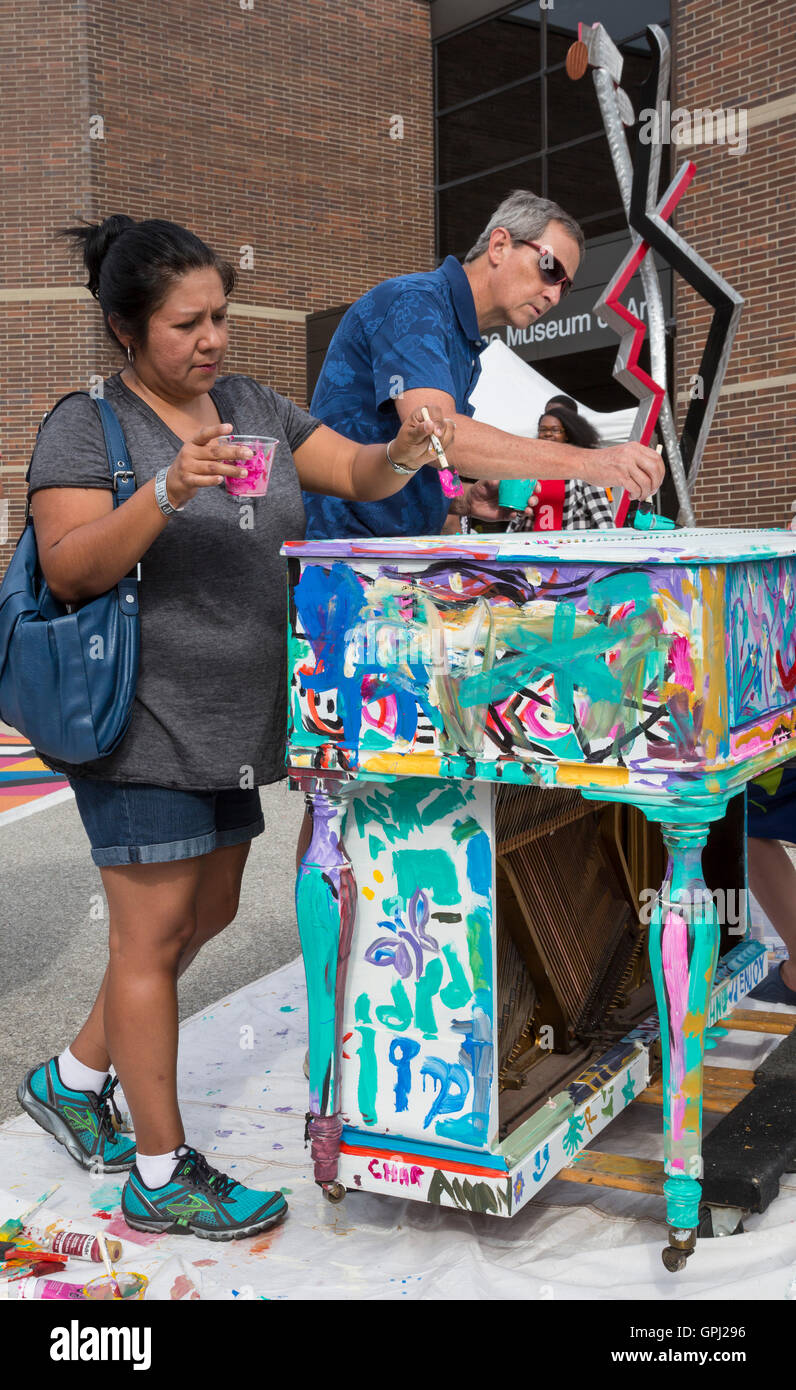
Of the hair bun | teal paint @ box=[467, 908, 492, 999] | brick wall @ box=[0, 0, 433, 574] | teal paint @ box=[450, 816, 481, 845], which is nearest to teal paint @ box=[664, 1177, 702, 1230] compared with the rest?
teal paint @ box=[467, 908, 492, 999]

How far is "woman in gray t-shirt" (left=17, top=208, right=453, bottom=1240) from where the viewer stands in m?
2.04

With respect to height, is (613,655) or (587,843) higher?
(613,655)

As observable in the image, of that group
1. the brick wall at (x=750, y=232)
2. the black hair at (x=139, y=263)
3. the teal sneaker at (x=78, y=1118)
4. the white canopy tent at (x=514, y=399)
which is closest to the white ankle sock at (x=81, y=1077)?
the teal sneaker at (x=78, y=1118)

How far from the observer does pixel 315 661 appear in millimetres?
2162

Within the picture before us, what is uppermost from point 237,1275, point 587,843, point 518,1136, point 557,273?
point 557,273

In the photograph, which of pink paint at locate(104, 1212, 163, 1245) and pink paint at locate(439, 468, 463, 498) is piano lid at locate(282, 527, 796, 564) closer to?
pink paint at locate(439, 468, 463, 498)

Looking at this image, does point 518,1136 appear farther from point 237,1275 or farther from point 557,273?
point 557,273

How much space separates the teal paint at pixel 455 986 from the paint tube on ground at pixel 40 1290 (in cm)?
77

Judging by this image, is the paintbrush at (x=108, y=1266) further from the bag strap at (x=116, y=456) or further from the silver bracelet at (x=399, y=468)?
the silver bracelet at (x=399, y=468)

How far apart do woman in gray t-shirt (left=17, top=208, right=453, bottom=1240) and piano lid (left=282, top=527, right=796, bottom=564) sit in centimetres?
17

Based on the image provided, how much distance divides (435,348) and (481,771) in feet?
3.33

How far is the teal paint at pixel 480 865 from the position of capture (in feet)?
6.75
